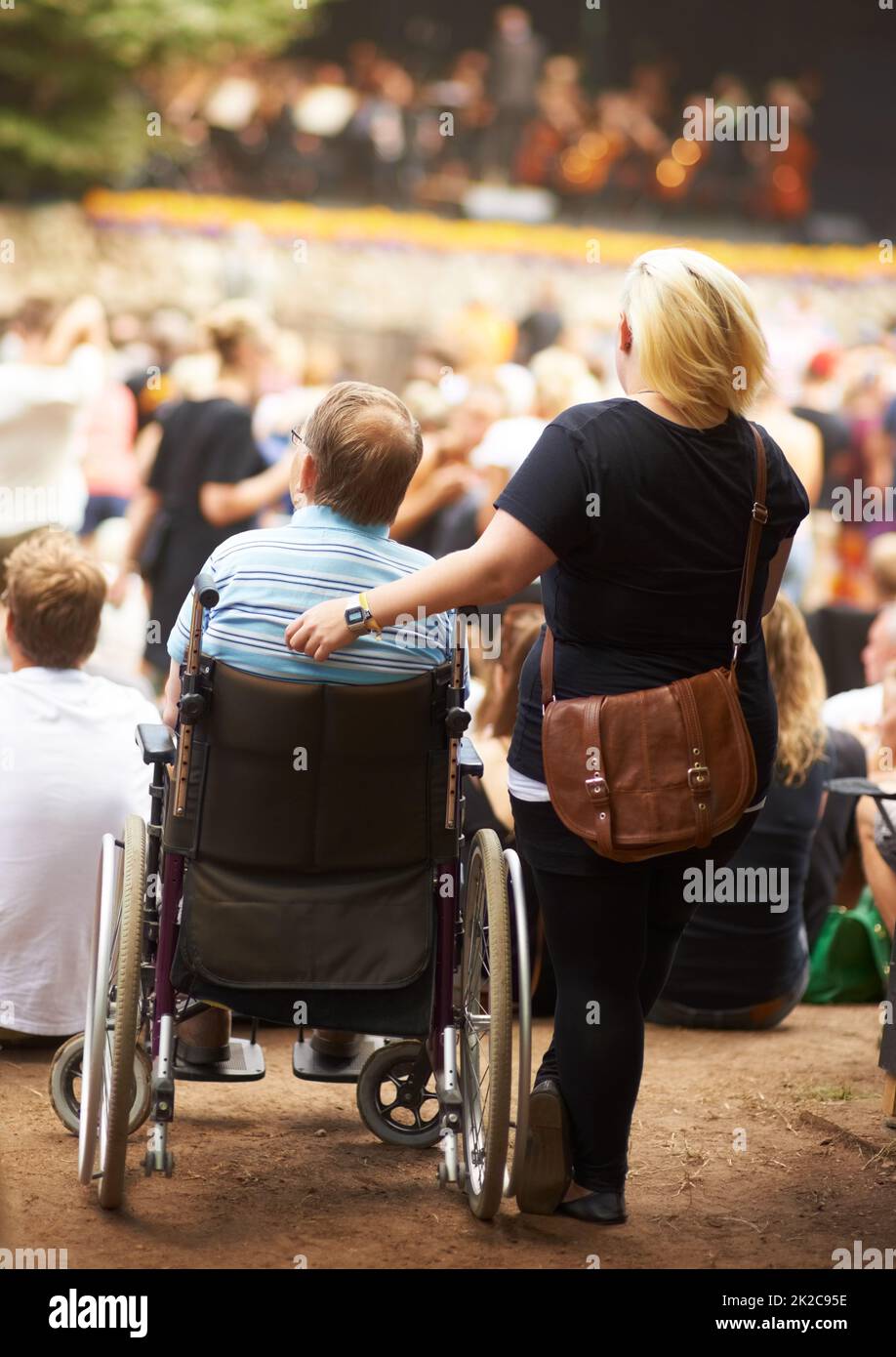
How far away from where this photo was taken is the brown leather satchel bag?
2625 millimetres

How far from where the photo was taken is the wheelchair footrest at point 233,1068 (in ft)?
9.97

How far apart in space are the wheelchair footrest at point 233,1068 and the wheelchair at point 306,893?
24 cm

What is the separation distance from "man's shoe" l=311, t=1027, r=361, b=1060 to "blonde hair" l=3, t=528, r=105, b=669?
1.03m

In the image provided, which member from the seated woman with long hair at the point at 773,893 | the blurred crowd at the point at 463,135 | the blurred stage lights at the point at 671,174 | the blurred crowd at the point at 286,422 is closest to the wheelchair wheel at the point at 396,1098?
the seated woman with long hair at the point at 773,893

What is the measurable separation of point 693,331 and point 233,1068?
1.52m

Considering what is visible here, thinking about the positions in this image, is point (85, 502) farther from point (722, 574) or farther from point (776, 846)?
point (722, 574)

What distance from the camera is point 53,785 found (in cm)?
365

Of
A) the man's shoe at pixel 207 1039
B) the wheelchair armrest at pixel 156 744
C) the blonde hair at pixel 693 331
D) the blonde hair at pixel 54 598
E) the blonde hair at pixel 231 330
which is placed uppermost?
the blonde hair at pixel 231 330

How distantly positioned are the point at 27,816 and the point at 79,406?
485 cm

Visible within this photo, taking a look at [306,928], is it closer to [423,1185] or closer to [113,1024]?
[113,1024]

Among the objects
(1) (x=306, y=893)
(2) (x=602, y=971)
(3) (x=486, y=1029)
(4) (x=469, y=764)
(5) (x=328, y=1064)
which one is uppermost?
(4) (x=469, y=764)

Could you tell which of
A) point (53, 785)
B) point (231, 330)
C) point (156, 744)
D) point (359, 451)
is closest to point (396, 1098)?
point (156, 744)

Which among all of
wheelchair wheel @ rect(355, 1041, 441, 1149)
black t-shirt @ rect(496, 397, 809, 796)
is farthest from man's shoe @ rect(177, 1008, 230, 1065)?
black t-shirt @ rect(496, 397, 809, 796)

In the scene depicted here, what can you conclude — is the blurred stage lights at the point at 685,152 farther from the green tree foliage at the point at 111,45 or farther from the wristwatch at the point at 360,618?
the wristwatch at the point at 360,618
